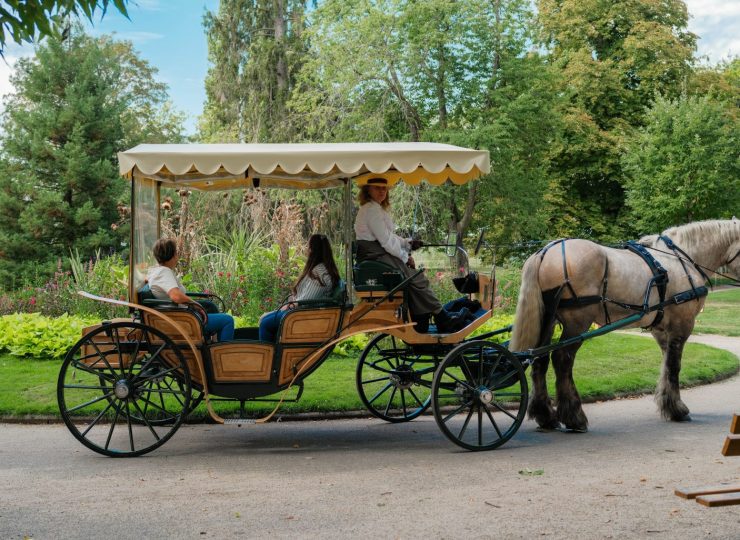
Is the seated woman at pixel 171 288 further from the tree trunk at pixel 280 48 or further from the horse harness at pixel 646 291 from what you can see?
the tree trunk at pixel 280 48

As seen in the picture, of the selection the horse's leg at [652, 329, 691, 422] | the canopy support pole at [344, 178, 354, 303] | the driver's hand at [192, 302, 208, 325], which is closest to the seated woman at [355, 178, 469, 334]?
the canopy support pole at [344, 178, 354, 303]

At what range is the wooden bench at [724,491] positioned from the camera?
369 cm

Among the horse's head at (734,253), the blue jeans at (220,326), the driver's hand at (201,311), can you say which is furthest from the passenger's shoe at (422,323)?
the horse's head at (734,253)

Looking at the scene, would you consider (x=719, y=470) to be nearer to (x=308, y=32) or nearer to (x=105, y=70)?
(x=105, y=70)

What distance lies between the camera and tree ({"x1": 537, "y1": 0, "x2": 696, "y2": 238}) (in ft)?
108

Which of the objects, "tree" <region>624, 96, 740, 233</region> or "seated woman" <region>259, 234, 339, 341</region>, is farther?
"tree" <region>624, 96, 740, 233</region>

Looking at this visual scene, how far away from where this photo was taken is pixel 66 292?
45.6 ft

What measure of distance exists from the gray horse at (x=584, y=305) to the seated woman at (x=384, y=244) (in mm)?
963

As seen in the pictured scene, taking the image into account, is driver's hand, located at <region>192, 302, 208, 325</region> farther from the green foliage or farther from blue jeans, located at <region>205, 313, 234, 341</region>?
the green foliage

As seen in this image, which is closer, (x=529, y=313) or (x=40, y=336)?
(x=529, y=313)

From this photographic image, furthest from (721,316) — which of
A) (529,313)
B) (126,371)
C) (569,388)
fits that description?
(126,371)

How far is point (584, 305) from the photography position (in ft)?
25.3

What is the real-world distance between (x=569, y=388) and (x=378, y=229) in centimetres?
237

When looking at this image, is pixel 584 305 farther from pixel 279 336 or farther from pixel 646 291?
pixel 279 336
